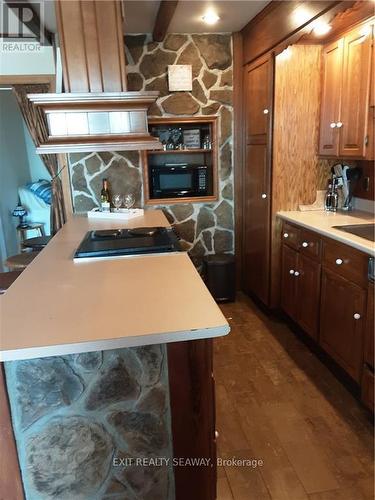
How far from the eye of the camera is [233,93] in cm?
364

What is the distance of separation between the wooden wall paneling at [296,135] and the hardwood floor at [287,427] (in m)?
0.86

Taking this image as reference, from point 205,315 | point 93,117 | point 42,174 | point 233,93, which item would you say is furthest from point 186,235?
point 42,174

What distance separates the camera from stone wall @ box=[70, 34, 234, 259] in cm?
348

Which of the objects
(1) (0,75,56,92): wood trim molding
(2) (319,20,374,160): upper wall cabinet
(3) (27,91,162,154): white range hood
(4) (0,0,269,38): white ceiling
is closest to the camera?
(3) (27,91,162,154): white range hood

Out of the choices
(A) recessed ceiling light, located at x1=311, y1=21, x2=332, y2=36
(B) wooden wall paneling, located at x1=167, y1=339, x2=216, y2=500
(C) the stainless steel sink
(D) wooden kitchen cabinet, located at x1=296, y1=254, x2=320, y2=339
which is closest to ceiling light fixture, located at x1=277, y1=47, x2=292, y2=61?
(A) recessed ceiling light, located at x1=311, y1=21, x2=332, y2=36

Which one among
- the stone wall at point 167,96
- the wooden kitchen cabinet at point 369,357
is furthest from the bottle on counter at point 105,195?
the wooden kitchen cabinet at point 369,357

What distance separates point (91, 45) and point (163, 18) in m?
1.12

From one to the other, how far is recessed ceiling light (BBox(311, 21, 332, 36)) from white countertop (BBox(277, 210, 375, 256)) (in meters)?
1.22

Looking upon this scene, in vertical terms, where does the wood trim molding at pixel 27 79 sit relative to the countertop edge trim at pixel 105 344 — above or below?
above

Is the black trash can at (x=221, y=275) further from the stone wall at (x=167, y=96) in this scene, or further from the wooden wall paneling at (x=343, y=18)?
the wooden wall paneling at (x=343, y=18)

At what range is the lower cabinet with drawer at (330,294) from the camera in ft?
7.04

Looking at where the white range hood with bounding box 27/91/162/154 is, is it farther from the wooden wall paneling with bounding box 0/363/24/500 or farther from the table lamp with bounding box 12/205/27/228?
the table lamp with bounding box 12/205/27/228

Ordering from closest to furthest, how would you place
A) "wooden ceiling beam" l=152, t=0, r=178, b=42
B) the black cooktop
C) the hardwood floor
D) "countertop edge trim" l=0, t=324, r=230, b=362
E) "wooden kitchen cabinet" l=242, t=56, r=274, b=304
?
1. "countertop edge trim" l=0, t=324, r=230, b=362
2. the hardwood floor
3. the black cooktop
4. "wooden ceiling beam" l=152, t=0, r=178, b=42
5. "wooden kitchen cabinet" l=242, t=56, r=274, b=304

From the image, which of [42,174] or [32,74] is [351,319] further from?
[42,174]
